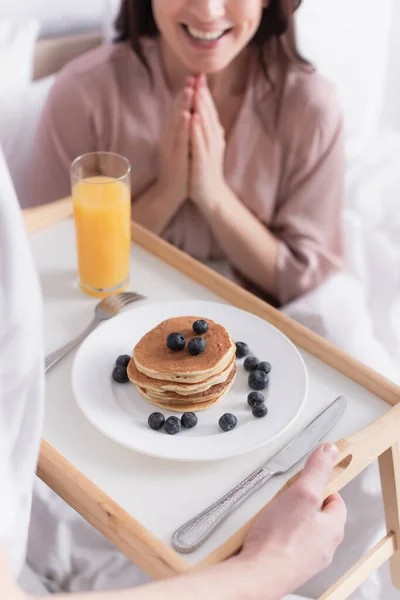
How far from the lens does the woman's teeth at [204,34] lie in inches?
58.6

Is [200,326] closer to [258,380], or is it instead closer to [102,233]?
[258,380]

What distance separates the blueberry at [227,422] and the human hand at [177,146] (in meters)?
0.73

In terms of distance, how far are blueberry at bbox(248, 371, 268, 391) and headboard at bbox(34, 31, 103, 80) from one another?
1.33 m

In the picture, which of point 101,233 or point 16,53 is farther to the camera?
point 16,53

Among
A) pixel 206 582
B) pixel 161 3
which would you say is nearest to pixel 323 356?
pixel 206 582

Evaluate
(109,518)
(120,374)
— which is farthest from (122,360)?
(109,518)

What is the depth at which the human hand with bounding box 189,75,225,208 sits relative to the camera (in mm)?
1542

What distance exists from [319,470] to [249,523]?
0.10 m

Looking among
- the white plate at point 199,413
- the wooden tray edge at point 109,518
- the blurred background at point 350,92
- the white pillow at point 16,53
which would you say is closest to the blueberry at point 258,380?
the white plate at point 199,413

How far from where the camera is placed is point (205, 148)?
1.56m

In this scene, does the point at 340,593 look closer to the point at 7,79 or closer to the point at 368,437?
the point at 368,437

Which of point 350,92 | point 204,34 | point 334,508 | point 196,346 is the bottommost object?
point 350,92

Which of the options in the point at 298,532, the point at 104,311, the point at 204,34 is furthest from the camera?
the point at 204,34

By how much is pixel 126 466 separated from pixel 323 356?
0.34m
